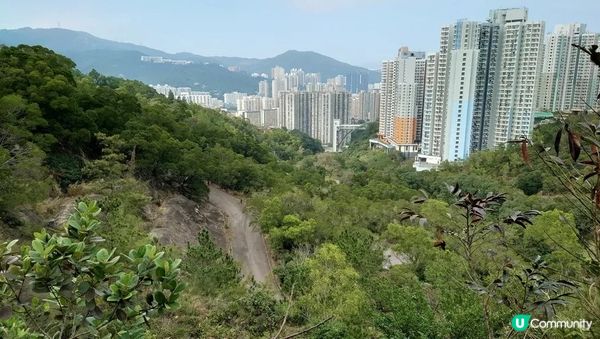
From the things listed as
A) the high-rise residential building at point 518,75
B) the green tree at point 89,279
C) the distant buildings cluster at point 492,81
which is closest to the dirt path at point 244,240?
the green tree at point 89,279

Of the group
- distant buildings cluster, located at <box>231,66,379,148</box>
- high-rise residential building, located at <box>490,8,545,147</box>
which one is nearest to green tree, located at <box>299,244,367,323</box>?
high-rise residential building, located at <box>490,8,545,147</box>

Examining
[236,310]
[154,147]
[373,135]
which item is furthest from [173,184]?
[373,135]

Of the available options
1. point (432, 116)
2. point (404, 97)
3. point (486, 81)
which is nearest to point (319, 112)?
point (404, 97)

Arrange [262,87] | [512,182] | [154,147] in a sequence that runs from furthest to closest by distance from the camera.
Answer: [262,87], [512,182], [154,147]

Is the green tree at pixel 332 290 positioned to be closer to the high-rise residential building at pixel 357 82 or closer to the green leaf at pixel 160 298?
the green leaf at pixel 160 298

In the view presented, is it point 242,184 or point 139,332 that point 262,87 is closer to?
point 242,184

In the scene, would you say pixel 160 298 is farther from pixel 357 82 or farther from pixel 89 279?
pixel 357 82
